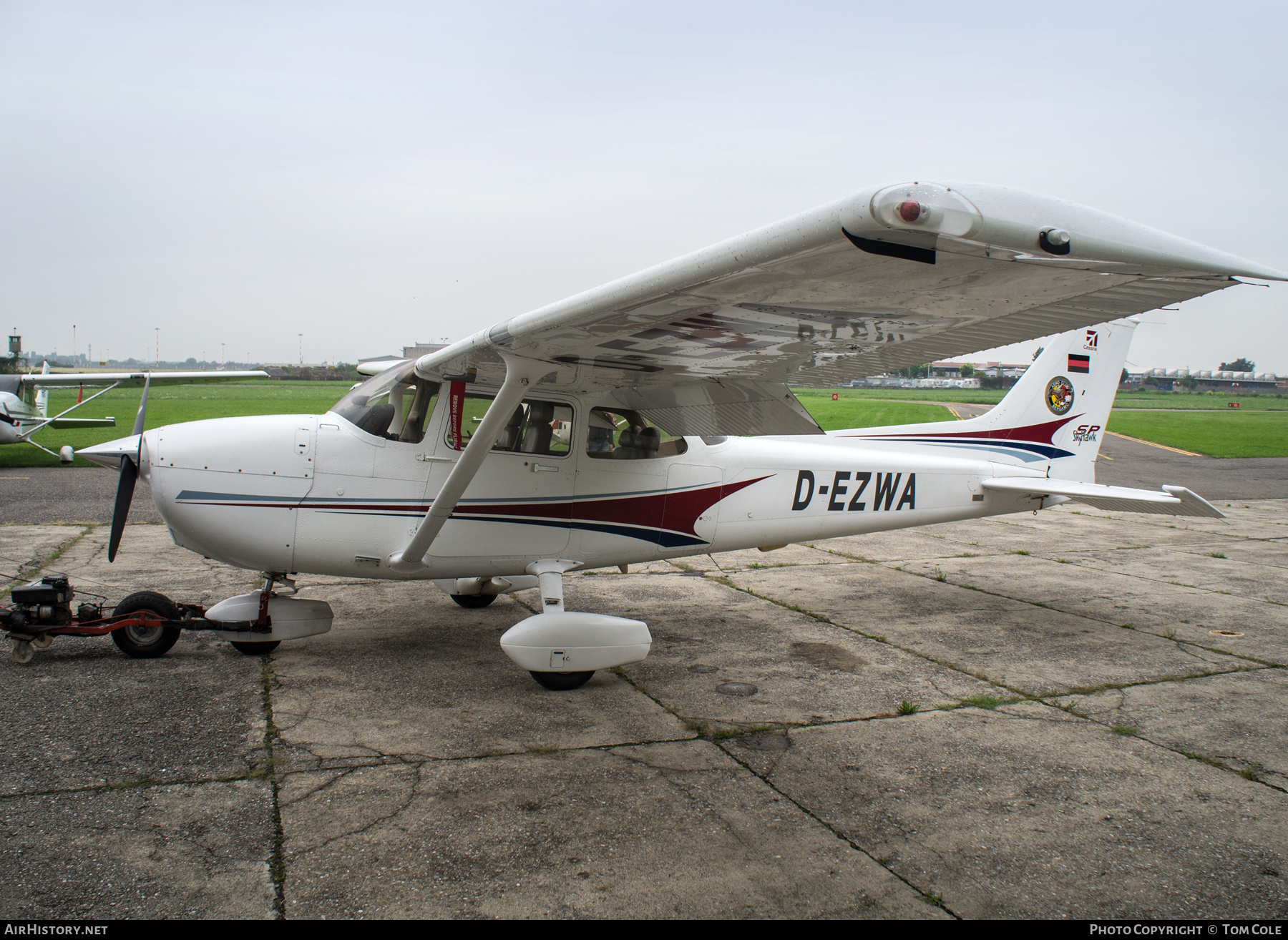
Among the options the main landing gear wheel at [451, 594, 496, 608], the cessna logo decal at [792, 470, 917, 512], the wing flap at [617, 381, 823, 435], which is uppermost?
the wing flap at [617, 381, 823, 435]

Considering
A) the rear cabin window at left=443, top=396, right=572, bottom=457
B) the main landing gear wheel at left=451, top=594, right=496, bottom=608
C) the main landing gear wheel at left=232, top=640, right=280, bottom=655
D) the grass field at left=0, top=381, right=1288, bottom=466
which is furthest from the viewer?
the grass field at left=0, top=381, right=1288, bottom=466

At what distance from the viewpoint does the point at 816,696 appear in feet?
16.7

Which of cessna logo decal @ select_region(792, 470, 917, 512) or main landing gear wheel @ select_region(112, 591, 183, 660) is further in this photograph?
cessna logo decal @ select_region(792, 470, 917, 512)

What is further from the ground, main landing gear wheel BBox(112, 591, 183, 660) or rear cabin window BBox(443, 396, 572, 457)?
rear cabin window BBox(443, 396, 572, 457)

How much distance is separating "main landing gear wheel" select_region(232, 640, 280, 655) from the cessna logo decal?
410cm

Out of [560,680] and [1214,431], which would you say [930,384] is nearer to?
[1214,431]

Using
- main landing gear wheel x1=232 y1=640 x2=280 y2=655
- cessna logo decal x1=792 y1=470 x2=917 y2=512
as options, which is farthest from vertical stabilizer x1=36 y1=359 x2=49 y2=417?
cessna logo decal x1=792 y1=470 x2=917 y2=512

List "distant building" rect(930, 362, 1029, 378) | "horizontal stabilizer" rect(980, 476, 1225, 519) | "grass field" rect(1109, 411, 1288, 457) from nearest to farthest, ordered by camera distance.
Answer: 1. "horizontal stabilizer" rect(980, 476, 1225, 519)
2. "grass field" rect(1109, 411, 1288, 457)
3. "distant building" rect(930, 362, 1029, 378)

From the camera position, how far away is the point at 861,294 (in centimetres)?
306

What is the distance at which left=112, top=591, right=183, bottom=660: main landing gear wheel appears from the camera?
17.6 ft

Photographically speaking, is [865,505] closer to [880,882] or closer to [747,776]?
[747,776]

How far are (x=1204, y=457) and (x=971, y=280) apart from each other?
96.6ft

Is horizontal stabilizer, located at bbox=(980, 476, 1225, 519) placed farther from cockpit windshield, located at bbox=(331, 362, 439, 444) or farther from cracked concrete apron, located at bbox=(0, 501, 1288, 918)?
cockpit windshield, located at bbox=(331, 362, 439, 444)
